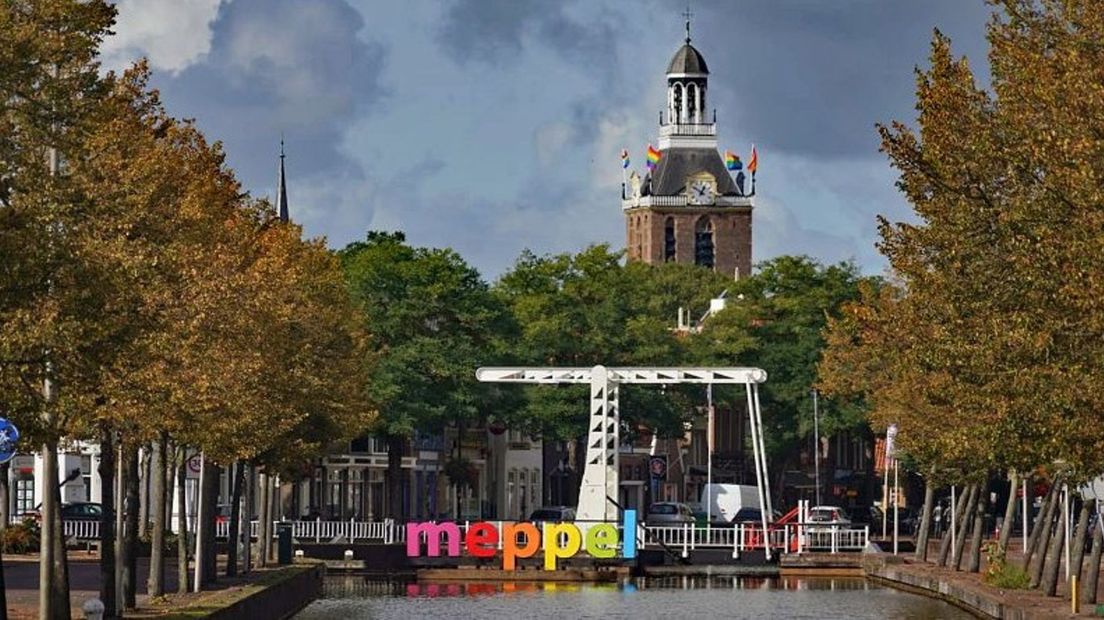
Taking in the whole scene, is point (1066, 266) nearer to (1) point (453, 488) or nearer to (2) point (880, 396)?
(2) point (880, 396)

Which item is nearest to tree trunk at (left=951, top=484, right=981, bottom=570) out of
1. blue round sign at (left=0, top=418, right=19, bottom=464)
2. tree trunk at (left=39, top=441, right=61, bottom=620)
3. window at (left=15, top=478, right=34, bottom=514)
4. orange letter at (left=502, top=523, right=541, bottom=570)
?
orange letter at (left=502, top=523, right=541, bottom=570)

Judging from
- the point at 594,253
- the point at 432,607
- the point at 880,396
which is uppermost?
the point at 594,253

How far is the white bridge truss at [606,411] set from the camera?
97312mm

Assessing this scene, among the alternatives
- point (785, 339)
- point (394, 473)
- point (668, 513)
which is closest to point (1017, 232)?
point (394, 473)

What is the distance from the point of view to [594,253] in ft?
487

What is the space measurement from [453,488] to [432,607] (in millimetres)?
73102

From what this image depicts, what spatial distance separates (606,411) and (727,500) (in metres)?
41.7

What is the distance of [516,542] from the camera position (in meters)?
96.1

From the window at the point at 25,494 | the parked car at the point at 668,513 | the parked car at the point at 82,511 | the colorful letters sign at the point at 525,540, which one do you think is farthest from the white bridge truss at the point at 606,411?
the window at the point at 25,494

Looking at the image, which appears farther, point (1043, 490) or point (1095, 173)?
point (1043, 490)

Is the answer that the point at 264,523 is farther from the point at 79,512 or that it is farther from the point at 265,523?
the point at 79,512

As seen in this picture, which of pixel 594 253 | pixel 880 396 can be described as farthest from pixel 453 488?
pixel 880 396

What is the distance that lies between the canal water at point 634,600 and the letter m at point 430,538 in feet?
18.1

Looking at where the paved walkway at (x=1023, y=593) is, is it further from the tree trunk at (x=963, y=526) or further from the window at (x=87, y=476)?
the window at (x=87, y=476)
